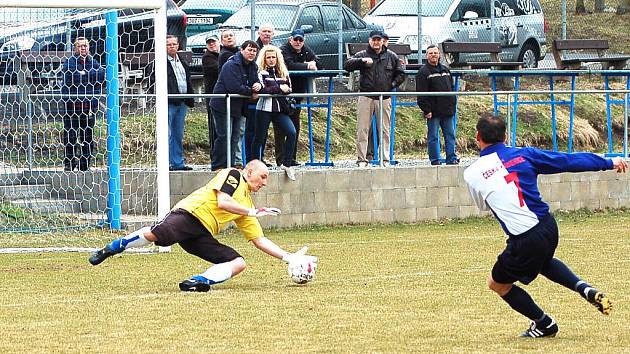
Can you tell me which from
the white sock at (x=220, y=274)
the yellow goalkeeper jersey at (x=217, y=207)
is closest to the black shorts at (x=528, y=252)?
the yellow goalkeeper jersey at (x=217, y=207)

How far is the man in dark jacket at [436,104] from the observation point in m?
19.4

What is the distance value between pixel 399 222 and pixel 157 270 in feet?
21.9

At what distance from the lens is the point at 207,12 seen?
26.3 metres

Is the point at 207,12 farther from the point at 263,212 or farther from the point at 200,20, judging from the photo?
the point at 263,212

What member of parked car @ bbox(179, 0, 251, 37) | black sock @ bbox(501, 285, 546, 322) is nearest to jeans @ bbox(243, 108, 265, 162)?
parked car @ bbox(179, 0, 251, 37)

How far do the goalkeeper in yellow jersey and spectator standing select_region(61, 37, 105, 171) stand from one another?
17.6ft

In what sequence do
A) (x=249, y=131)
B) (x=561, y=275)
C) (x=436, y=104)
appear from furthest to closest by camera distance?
(x=436, y=104) < (x=249, y=131) < (x=561, y=275)

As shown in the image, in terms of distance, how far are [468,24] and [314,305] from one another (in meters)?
17.8

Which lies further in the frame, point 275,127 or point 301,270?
point 275,127

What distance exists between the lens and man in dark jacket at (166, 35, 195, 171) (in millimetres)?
17797

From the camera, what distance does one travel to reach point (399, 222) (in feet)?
63.2

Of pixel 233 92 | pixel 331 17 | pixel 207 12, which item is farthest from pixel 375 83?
pixel 207 12

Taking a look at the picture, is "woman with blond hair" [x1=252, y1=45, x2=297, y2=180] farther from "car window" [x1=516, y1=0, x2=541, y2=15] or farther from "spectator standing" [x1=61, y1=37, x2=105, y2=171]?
"car window" [x1=516, y1=0, x2=541, y2=15]

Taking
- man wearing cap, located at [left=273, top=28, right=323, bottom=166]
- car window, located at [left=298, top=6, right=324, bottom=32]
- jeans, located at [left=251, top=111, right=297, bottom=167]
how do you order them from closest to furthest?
jeans, located at [left=251, top=111, right=297, bottom=167] → man wearing cap, located at [left=273, top=28, right=323, bottom=166] → car window, located at [left=298, top=6, right=324, bottom=32]
